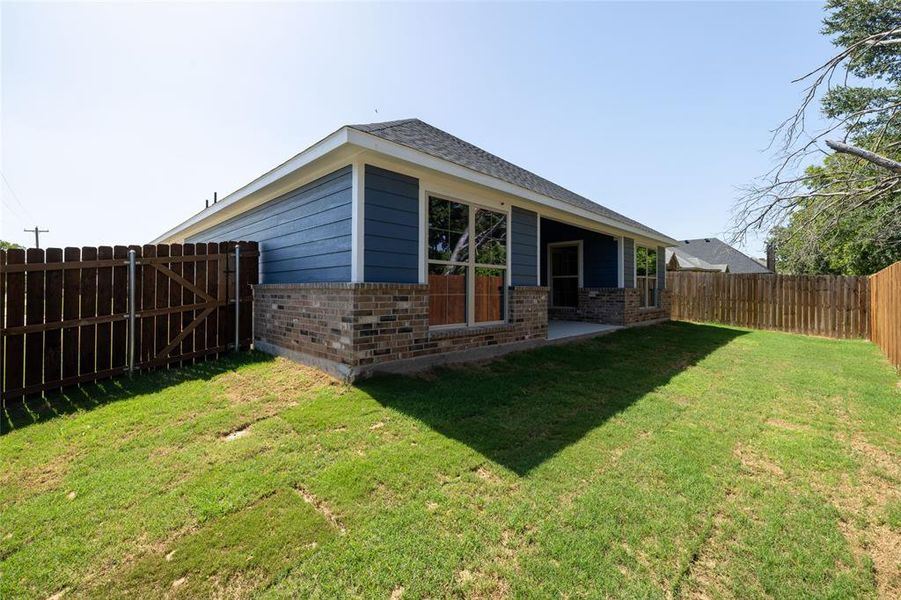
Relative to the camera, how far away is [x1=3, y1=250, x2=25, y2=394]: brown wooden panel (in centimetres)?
413

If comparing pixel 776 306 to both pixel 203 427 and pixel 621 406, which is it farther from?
pixel 203 427

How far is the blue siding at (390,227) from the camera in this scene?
4.60m

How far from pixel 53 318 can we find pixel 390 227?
4.12m

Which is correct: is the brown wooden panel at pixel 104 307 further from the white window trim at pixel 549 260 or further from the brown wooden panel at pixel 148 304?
the white window trim at pixel 549 260

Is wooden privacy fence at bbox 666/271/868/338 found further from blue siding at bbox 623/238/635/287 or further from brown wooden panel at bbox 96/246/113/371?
brown wooden panel at bbox 96/246/113/371

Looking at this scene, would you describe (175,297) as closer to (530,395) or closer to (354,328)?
(354,328)

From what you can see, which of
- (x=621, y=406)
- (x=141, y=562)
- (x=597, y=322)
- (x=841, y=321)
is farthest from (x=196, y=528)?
(x=841, y=321)

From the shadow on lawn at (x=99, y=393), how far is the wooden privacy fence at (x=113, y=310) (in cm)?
16

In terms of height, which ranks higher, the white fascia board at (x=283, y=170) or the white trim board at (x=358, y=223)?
the white fascia board at (x=283, y=170)

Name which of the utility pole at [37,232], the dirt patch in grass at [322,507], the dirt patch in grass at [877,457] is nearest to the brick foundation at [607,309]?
the dirt patch in grass at [877,457]

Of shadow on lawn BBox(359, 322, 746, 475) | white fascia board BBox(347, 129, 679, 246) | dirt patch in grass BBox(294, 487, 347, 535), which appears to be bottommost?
dirt patch in grass BBox(294, 487, 347, 535)

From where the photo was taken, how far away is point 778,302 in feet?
38.1

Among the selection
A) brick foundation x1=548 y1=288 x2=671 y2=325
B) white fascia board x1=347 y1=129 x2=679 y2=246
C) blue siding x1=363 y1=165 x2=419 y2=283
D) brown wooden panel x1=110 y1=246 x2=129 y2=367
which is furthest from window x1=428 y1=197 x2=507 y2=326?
brick foundation x1=548 y1=288 x2=671 y2=325

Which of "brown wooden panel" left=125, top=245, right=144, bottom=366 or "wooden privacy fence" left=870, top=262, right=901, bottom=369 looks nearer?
"brown wooden panel" left=125, top=245, right=144, bottom=366
